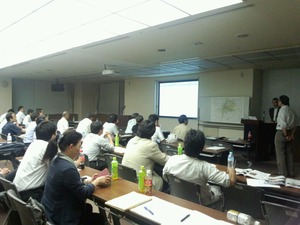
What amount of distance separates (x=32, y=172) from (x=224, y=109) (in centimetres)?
679

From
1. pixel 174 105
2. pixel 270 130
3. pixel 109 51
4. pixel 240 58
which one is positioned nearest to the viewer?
pixel 109 51

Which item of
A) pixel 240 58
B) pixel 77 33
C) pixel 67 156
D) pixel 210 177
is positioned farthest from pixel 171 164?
pixel 240 58

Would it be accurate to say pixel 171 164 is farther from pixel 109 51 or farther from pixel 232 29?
pixel 109 51

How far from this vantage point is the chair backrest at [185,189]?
2111 millimetres

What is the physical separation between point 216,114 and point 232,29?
4764mm

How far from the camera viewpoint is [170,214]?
1.60m

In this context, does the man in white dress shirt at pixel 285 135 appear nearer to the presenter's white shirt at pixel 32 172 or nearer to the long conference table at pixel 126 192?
the long conference table at pixel 126 192

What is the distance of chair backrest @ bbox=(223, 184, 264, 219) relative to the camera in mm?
1977

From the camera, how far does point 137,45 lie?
4758mm

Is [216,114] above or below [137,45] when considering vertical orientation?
below

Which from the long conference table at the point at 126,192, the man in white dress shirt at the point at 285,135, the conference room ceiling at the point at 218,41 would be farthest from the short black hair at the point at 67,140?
the man in white dress shirt at the point at 285,135

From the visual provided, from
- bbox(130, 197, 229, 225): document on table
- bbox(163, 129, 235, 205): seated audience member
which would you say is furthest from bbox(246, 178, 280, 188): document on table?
bbox(130, 197, 229, 225): document on table

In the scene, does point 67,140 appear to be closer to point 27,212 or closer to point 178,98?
point 27,212

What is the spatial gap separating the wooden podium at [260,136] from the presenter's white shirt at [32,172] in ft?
19.0
